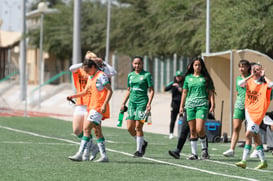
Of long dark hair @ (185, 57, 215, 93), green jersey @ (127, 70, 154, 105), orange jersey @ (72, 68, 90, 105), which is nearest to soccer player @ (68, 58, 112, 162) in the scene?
orange jersey @ (72, 68, 90, 105)

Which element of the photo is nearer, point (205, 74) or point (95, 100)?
point (95, 100)

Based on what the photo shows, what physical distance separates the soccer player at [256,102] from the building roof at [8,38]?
74.6 metres

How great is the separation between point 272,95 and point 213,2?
2242cm

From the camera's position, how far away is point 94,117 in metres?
14.4

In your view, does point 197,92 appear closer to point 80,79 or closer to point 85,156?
point 80,79

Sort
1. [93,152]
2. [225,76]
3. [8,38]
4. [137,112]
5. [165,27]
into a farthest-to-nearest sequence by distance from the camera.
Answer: [8,38]
[165,27]
[225,76]
[137,112]
[93,152]

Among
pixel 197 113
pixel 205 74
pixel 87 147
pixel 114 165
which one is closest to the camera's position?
pixel 114 165

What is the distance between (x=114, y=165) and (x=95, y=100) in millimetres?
1161

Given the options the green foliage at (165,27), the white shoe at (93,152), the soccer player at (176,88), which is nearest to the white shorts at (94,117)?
the white shoe at (93,152)

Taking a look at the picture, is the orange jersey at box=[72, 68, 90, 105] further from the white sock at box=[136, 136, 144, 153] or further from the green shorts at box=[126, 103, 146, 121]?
the white sock at box=[136, 136, 144, 153]

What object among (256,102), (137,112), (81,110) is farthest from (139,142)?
(256,102)

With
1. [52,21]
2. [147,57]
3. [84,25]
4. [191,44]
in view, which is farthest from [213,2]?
[52,21]

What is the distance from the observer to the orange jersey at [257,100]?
1420 cm

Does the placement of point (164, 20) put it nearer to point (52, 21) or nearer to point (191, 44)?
point (191, 44)
